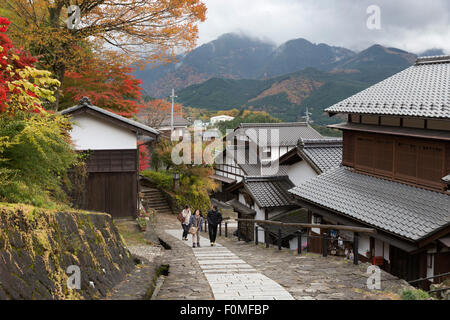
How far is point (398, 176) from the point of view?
1379 cm

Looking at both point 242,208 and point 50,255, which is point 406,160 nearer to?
point 50,255

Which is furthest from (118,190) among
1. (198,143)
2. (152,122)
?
(152,122)

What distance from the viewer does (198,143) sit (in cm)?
3466

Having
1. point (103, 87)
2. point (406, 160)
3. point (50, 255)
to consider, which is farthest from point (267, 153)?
point (50, 255)

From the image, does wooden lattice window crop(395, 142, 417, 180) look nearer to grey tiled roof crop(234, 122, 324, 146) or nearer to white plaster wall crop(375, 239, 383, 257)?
white plaster wall crop(375, 239, 383, 257)

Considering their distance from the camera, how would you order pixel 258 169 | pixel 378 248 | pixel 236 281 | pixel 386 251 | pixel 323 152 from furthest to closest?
pixel 258 169 → pixel 323 152 → pixel 378 248 → pixel 386 251 → pixel 236 281

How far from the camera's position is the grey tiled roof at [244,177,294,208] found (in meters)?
22.0

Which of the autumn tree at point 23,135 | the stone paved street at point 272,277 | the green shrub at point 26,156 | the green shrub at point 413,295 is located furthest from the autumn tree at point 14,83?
the green shrub at point 413,295

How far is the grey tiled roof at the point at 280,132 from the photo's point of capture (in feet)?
131

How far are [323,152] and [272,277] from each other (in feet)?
43.0

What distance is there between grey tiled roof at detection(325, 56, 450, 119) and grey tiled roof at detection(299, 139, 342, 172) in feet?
13.7

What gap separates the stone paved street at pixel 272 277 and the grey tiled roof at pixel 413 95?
16.9 ft

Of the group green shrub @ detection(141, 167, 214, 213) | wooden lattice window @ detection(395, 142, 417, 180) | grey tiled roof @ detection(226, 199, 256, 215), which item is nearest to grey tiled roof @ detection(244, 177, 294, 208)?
grey tiled roof @ detection(226, 199, 256, 215)
